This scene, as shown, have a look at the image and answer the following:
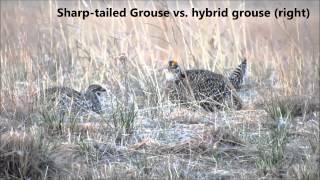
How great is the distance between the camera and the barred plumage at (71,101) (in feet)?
22.2

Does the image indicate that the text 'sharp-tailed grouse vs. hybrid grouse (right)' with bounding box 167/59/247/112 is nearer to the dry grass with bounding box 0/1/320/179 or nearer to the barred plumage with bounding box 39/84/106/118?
the dry grass with bounding box 0/1/320/179

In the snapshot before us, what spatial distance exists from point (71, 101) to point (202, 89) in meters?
1.59

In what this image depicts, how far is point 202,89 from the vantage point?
25.6ft

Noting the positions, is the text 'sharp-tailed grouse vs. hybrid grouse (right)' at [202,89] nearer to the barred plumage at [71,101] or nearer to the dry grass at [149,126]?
the dry grass at [149,126]

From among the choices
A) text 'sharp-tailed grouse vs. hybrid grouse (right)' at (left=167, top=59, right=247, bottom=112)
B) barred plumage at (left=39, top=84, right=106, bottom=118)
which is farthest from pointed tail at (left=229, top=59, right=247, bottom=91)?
barred plumage at (left=39, top=84, right=106, bottom=118)

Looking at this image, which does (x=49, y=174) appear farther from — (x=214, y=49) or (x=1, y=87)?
(x=214, y=49)

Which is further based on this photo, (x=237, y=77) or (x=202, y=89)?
(x=237, y=77)

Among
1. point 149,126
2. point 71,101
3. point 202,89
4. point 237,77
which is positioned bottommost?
point 149,126

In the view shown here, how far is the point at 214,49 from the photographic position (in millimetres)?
9891

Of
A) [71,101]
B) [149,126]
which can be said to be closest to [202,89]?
[149,126]

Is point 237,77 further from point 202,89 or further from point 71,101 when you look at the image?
point 71,101

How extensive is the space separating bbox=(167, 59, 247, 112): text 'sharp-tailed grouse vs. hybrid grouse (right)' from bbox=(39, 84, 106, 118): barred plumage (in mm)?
814

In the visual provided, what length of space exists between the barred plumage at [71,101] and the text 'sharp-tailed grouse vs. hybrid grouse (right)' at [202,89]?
81 centimetres

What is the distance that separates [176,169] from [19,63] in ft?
12.5
